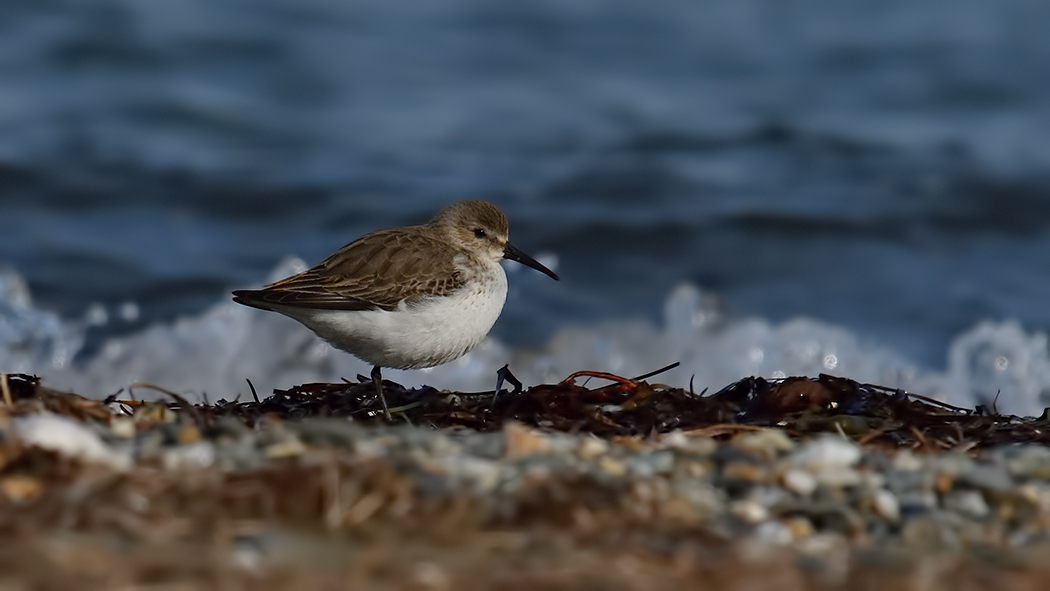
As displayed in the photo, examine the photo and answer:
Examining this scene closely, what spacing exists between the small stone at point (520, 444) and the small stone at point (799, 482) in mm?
666

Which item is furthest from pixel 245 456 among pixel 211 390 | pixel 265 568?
pixel 211 390

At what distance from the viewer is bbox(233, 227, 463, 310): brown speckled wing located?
17.7ft

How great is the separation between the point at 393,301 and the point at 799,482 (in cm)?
245

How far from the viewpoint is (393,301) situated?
5.43m

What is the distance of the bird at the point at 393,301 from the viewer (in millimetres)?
5363

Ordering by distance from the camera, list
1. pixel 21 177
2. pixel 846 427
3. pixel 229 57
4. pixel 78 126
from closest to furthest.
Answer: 1. pixel 846 427
2. pixel 21 177
3. pixel 78 126
4. pixel 229 57

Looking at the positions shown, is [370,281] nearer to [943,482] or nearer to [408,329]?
[408,329]

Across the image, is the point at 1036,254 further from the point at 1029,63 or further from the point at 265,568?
the point at 265,568

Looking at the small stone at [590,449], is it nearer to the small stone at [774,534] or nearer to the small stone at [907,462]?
the small stone at [774,534]

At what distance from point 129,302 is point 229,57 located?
5476mm

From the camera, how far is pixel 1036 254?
11.0 meters

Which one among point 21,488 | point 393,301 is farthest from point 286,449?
point 393,301

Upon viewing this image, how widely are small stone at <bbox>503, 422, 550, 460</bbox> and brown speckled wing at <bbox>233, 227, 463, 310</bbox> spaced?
1.89 metres

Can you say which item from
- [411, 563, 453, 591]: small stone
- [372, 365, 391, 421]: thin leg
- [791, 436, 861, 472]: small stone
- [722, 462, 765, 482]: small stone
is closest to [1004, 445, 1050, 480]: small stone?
[791, 436, 861, 472]: small stone
